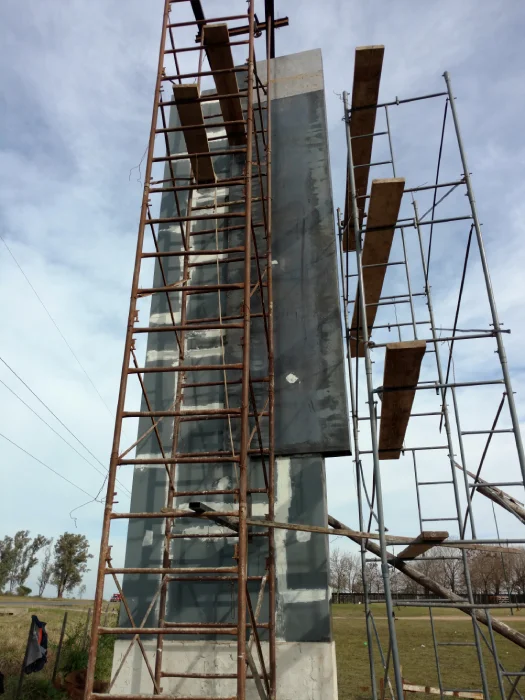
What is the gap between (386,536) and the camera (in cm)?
648

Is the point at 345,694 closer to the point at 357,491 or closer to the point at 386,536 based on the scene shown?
the point at 357,491

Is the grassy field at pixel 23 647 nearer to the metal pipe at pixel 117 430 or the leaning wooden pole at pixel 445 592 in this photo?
the metal pipe at pixel 117 430

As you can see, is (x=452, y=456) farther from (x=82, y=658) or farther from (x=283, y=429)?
(x=82, y=658)

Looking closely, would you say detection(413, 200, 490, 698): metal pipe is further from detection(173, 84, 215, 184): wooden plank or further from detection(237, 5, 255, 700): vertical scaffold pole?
detection(173, 84, 215, 184): wooden plank

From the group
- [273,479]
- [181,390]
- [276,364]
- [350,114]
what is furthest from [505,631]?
[350,114]

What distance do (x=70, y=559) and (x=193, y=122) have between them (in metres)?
65.6

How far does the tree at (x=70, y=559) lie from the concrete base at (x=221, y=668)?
61.9 meters

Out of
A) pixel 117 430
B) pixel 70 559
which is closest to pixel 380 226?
pixel 117 430

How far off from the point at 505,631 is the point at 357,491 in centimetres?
304

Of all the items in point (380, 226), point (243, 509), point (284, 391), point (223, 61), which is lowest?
point (243, 509)

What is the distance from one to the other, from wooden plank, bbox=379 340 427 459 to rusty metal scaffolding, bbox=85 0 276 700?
1.92 m

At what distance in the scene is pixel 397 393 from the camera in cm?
802

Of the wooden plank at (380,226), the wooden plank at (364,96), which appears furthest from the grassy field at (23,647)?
the wooden plank at (364,96)

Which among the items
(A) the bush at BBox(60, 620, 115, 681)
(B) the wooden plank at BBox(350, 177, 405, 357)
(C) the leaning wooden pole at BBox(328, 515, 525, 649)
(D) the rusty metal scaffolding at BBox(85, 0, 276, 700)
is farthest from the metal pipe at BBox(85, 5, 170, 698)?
(A) the bush at BBox(60, 620, 115, 681)
